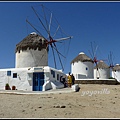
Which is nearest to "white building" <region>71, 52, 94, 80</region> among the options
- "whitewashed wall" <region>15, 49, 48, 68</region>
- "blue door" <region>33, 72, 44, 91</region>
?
"whitewashed wall" <region>15, 49, 48, 68</region>

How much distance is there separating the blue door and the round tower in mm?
4445

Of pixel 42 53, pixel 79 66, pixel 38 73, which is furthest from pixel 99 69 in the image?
pixel 38 73

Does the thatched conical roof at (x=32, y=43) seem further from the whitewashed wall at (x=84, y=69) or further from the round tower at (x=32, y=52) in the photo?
the whitewashed wall at (x=84, y=69)

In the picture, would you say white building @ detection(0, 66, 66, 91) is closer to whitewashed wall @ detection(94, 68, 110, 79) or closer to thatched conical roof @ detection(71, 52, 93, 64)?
thatched conical roof @ detection(71, 52, 93, 64)

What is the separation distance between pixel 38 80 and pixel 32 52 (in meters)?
5.64

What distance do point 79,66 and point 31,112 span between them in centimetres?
3097

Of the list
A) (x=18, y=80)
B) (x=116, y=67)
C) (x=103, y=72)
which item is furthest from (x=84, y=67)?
(x=18, y=80)

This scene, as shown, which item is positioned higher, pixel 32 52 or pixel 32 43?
Answer: pixel 32 43

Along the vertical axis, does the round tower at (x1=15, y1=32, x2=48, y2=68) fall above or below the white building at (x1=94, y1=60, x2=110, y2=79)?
above

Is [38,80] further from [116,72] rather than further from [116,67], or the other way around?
[116,67]

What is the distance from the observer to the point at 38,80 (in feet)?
62.7

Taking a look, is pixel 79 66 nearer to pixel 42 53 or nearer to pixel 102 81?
pixel 102 81

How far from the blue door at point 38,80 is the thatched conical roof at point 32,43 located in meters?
5.52

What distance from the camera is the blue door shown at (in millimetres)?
18984
